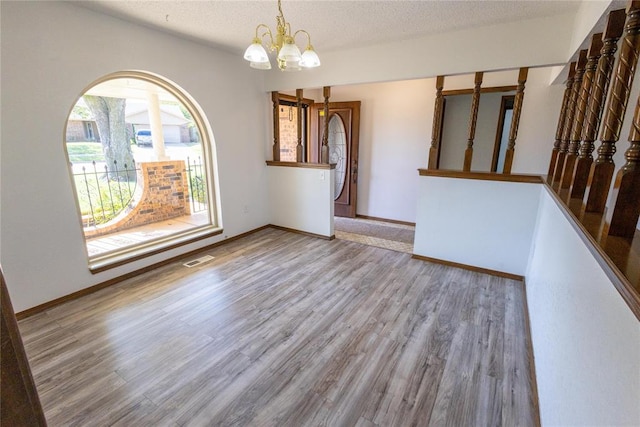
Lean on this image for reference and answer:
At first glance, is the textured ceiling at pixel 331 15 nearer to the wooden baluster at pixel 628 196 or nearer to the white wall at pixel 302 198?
the white wall at pixel 302 198

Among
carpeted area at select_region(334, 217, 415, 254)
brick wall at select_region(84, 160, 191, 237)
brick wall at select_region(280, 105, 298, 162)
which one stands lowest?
carpeted area at select_region(334, 217, 415, 254)

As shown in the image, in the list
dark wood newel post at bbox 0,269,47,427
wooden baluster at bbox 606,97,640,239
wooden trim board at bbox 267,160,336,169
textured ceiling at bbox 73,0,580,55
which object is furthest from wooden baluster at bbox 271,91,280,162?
dark wood newel post at bbox 0,269,47,427

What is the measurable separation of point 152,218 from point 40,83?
2.58 metres

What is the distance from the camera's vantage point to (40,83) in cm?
237

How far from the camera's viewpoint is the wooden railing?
1.05 metres

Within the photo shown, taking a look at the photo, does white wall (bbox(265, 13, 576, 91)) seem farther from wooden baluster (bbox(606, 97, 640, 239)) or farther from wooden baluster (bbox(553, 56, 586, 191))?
wooden baluster (bbox(606, 97, 640, 239))

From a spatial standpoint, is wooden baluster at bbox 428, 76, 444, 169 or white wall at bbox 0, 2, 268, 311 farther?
wooden baluster at bbox 428, 76, 444, 169

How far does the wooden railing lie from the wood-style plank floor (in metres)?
1.12

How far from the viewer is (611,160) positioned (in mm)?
1334

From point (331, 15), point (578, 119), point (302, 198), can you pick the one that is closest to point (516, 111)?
point (578, 119)

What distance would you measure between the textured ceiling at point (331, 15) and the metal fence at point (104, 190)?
193cm

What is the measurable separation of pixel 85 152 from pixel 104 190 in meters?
0.59

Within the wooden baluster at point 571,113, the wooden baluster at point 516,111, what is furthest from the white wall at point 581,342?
the wooden baluster at point 516,111

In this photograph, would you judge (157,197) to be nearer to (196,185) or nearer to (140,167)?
(140,167)
